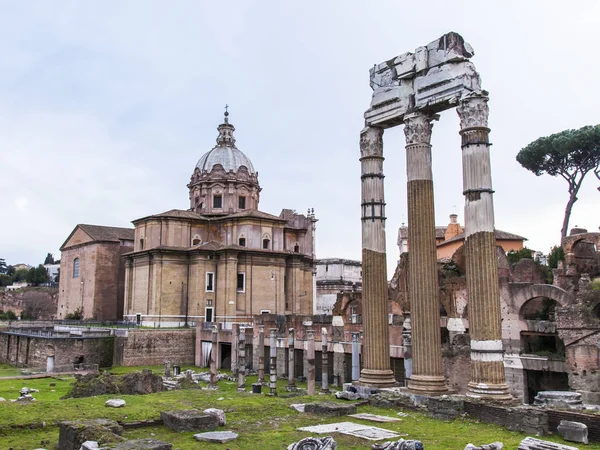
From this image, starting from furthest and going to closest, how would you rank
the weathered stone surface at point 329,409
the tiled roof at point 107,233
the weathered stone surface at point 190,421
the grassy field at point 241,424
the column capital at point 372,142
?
the tiled roof at point 107,233 → the column capital at point 372,142 → the weathered stone surface at point 329,409 → the weathered stone surface at point 190,421 → the grassy field at point 241,424

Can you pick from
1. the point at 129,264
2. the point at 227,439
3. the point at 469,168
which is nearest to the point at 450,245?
the point at 129,264

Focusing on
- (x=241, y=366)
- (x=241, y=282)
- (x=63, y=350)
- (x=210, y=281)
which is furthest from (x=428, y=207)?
(x=210, y=281)

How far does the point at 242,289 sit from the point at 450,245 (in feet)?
48.2

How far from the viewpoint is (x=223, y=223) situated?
40344mm

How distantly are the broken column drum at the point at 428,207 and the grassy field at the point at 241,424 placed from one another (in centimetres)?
123

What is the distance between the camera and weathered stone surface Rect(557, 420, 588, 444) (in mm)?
8531

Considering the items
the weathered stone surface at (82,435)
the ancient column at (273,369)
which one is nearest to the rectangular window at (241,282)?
the ancient column at (273,369)

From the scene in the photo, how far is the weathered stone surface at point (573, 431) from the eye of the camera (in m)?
8.53

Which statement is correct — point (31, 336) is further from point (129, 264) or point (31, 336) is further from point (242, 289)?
point (242, 289)

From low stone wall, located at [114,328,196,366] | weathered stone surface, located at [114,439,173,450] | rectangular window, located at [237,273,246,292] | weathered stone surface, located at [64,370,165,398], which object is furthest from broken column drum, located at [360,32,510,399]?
rectangular window, located at [237,273,246,292]

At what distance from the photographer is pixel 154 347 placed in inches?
1289

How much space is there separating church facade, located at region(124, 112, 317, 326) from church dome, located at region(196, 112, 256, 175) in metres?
1.66

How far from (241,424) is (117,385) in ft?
24.2

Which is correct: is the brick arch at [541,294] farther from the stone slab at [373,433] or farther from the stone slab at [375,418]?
the stone slab at [373,433]
